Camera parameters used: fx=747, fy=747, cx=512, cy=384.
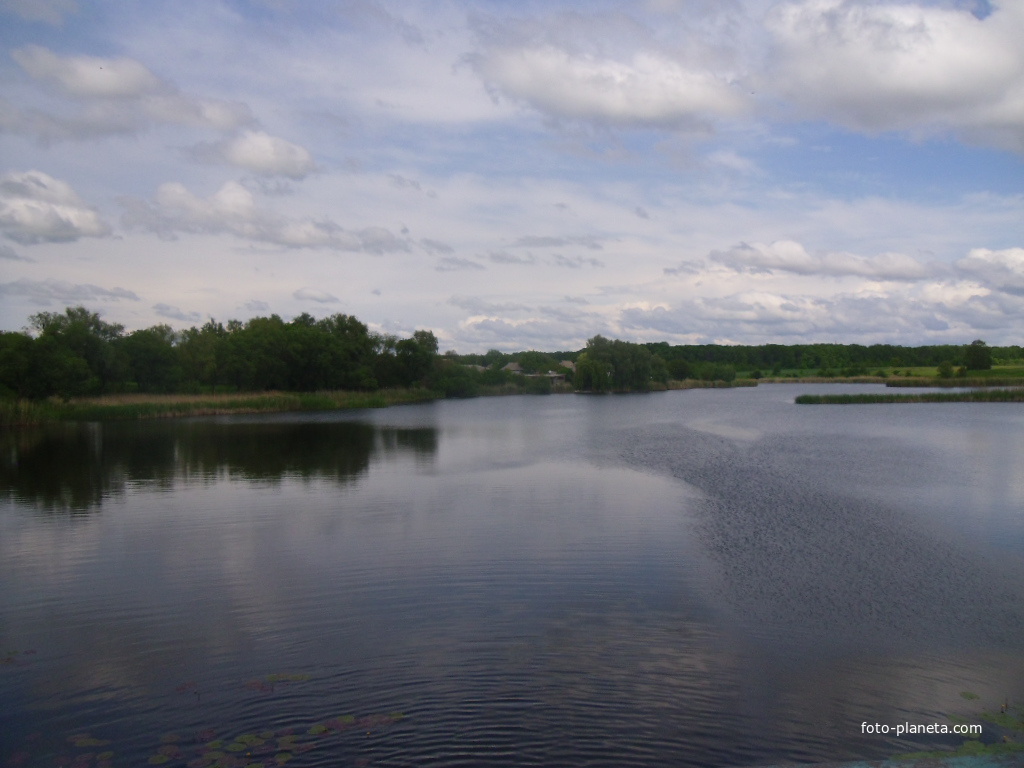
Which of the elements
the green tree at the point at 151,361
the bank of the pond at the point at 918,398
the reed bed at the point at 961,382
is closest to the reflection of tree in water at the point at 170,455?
the green tree at the point at 151,361

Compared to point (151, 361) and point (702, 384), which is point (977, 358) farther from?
point (151, 361)

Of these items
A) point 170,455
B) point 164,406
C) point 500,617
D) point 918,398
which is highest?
point 164,406

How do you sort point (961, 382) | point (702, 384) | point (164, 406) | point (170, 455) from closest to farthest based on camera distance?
point (170, 455), point (164, 406), point (961, 382), point (702, 384)

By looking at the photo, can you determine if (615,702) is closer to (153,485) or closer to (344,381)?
(153,485)

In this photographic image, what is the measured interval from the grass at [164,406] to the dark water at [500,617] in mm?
21246

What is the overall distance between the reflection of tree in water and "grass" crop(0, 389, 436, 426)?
174 centimetres

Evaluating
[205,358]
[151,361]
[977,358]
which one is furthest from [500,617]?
[977,358]

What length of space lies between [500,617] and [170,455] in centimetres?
2080

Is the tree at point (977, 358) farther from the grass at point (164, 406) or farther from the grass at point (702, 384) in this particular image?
the grass at point (164, 406)

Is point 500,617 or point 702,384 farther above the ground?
point 702,384

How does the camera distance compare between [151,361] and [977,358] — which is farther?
A: [977,358]

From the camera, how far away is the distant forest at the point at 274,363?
4140 cm

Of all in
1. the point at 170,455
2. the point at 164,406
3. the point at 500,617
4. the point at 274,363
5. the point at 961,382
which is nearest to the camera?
the point at 500,617

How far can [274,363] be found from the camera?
64.2 m
